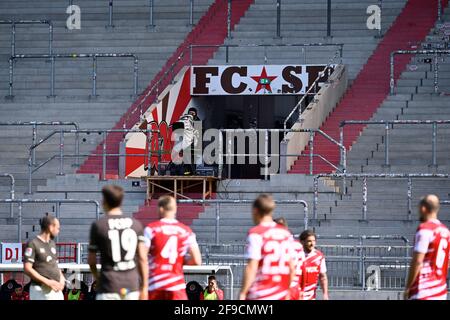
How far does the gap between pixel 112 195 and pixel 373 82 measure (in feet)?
62.0

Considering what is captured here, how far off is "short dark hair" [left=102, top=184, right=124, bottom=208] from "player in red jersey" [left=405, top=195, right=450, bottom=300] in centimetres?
320

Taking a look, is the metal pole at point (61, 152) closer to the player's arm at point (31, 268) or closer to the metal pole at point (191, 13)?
the metal pole at point (191, 13)

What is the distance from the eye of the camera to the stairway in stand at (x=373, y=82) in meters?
29.5

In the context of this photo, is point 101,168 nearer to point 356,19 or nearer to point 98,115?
point 98,115

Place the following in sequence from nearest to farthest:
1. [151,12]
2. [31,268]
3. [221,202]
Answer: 1. [31,268]
2. [221,202]
3. [151,12]

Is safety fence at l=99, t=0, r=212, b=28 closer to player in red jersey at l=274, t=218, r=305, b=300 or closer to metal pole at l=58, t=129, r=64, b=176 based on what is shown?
metal pole at l=58, t=129, r=64, b=176

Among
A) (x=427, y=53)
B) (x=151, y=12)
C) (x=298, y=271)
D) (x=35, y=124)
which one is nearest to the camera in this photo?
(x=298, y=271)

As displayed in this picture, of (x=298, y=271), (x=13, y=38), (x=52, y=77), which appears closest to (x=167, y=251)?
(x=298, y=271)

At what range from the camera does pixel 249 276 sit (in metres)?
14.2

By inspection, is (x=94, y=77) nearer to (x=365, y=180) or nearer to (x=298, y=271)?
(x=365, y=180)

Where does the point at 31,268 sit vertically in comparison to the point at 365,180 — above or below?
below

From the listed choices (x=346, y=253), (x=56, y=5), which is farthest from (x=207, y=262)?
(x=56, y=5)
